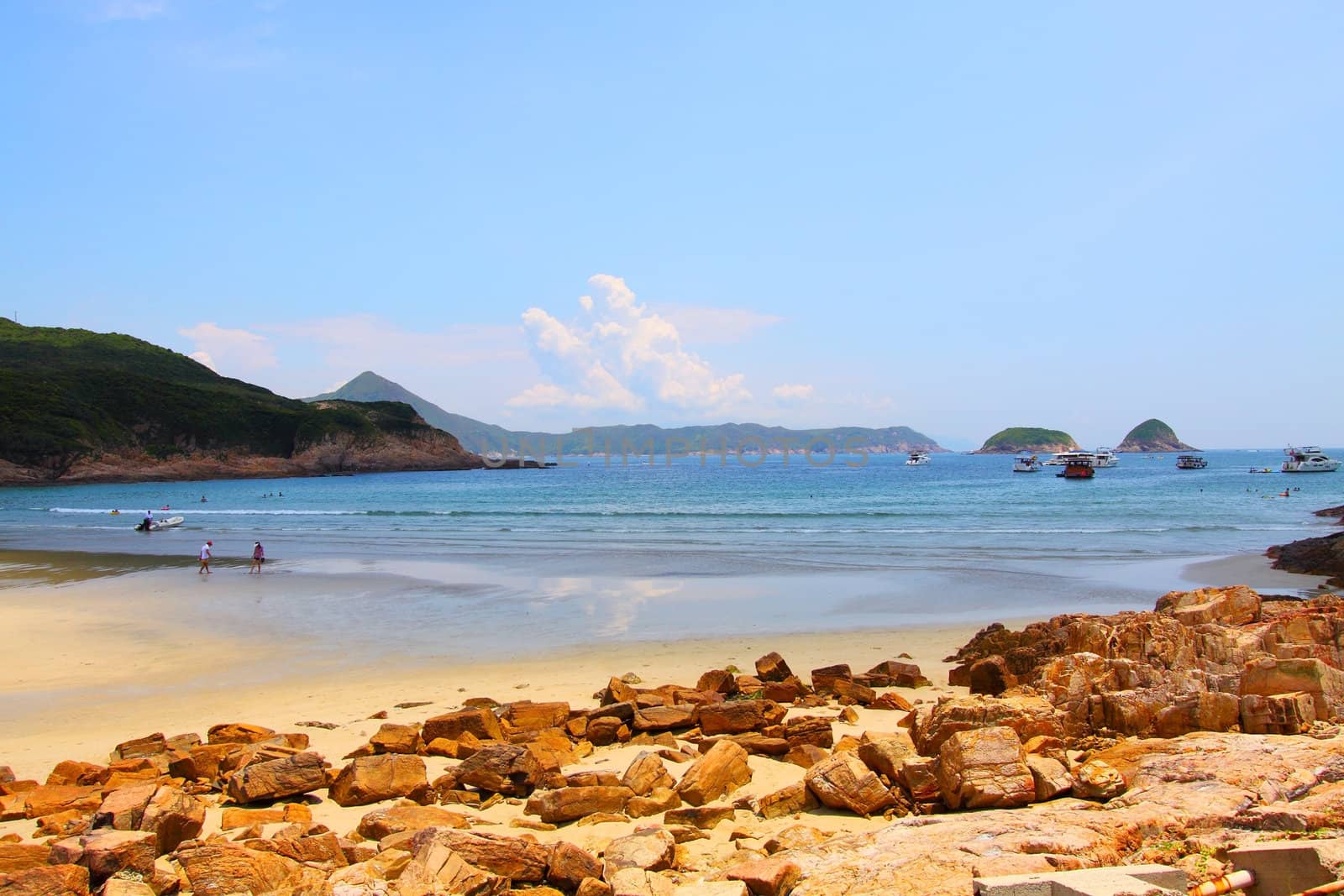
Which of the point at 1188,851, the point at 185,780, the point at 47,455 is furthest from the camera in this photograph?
the point at 47,455

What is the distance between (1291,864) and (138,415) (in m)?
124

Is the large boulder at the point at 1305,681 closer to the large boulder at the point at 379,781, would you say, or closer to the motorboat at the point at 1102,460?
the large boulder at the point at 379,781

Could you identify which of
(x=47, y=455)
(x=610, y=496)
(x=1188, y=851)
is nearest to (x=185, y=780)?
(x=1188, y=851)

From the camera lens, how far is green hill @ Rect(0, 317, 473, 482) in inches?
3664

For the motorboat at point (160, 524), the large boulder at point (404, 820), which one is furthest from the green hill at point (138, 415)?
the large boulder at point (404, 820)

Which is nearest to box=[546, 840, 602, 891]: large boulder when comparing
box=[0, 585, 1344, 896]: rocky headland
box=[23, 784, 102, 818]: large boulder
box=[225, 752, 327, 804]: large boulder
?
box=[0, 585, 1344, 896]: rocky headland

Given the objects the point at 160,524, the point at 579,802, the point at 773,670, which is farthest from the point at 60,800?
the point at 160,524

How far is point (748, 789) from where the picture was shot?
690 centimetres

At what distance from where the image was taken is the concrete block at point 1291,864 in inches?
146

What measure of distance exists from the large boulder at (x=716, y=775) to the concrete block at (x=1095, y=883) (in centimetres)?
303

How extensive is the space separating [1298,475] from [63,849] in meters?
116

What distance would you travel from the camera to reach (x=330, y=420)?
128 meters

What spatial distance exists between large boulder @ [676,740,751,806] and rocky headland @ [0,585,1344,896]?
2 cm

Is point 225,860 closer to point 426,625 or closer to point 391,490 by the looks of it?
point 426,625
